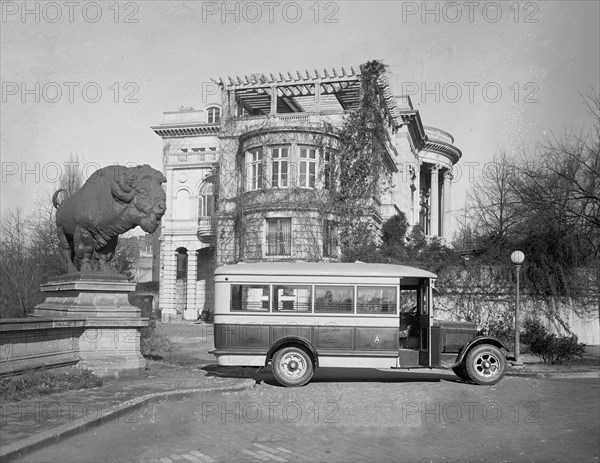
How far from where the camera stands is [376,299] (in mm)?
13695

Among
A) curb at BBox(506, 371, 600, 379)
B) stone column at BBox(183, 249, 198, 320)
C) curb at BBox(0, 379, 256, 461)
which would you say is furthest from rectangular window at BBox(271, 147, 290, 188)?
curb at BBox(0, 379, 256, 461)

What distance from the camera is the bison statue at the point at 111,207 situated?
12.9 m

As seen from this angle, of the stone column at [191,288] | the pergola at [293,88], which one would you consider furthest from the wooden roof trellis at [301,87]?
the stone column at [191,288]

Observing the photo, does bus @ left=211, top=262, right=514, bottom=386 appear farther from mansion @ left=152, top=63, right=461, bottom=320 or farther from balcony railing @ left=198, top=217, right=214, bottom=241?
balcony railing @ left=198, top=217, right=214, bottom=241

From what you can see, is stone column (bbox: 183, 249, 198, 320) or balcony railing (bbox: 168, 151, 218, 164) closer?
stone column (bbox: 183, 249, 198, 320)

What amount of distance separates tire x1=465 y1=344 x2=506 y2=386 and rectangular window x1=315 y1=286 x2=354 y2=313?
9.25 ft

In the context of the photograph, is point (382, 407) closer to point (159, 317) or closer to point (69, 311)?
point (69, 311)

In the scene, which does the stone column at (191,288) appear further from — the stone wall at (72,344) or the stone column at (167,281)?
the stone wall at (72,344)

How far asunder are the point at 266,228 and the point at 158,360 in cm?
1706

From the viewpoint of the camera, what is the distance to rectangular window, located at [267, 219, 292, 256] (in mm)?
33062

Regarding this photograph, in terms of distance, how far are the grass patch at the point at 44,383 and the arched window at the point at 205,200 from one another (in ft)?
116

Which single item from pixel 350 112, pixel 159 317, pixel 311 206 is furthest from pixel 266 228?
pixel 159 317

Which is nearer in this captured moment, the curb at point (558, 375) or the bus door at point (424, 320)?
the bus door at point (424, 320)

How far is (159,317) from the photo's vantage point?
44.3 metres
